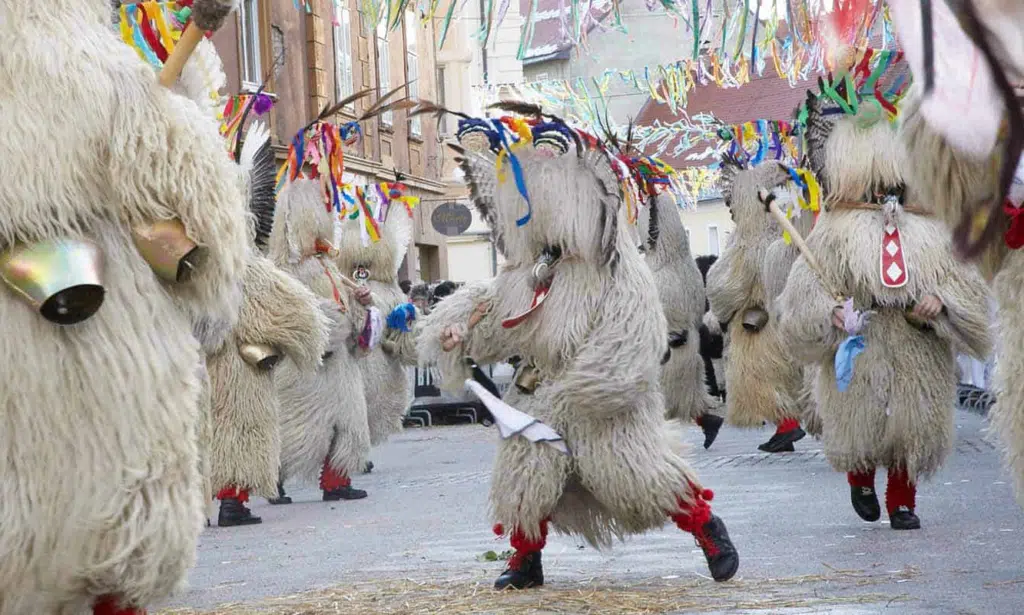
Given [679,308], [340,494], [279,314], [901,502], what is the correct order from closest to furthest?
[901,502] → [279,314] → [340,494] → [679,308]

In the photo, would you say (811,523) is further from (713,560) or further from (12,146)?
(12,146)

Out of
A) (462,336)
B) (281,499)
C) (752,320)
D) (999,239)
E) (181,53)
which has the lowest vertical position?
(281,499)

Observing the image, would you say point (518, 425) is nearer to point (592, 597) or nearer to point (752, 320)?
point (592, 597)

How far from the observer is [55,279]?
4.20 metres

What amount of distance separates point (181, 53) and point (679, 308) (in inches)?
403

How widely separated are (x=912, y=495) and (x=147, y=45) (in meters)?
4.07

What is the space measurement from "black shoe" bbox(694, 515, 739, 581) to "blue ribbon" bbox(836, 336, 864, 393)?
162cm

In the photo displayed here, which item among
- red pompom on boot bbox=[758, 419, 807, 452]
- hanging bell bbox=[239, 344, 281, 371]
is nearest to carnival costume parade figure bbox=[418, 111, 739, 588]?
hanging bell bbox=[239, 344, 281, 371]

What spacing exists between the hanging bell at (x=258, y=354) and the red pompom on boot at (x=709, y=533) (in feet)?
10.8

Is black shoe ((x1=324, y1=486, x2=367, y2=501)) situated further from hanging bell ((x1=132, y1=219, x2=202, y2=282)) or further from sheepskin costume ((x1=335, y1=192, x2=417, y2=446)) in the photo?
hanging bell ((x1=132, y1=219, x2=202, y2=282))

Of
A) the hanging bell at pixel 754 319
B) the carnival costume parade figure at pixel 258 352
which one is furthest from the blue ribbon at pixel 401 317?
the carnival costume parade figure at pixel 258 352

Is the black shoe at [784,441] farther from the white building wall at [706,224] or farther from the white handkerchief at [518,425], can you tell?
the white building wall at [706,224]

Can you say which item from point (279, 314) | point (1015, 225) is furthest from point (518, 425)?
point (279, 314)

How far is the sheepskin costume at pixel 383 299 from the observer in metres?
12.8
